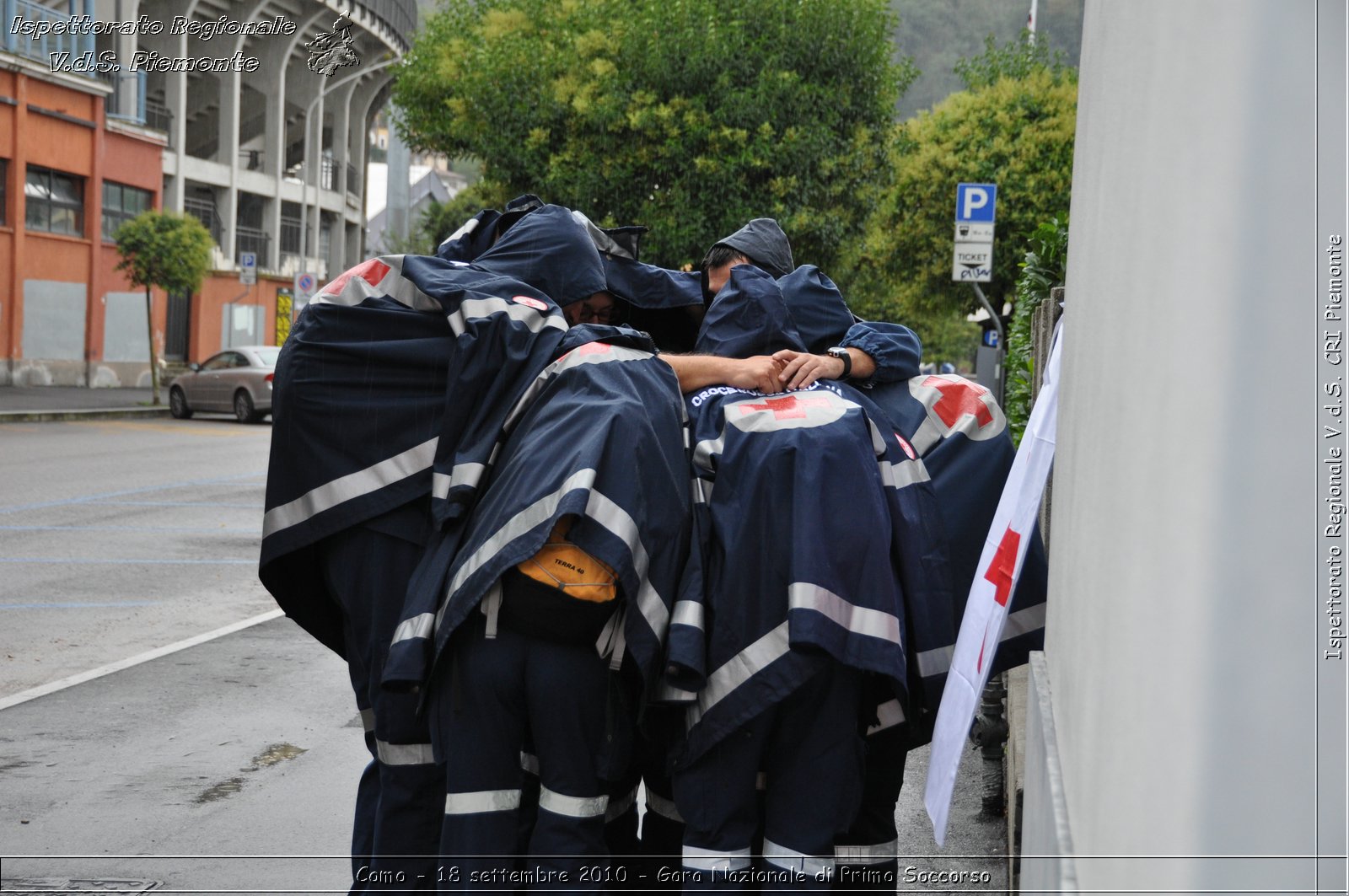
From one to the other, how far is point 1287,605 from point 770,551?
1709 millimetres

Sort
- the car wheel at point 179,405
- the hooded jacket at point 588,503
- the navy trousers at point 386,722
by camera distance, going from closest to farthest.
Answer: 1. the hooded jacket at point 588,503
2. the navy trousers at point 386,722
3. the car wheel at point 179,405

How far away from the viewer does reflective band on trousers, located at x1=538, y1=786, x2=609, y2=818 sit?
3117 millimetres

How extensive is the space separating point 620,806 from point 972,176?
19473 mm

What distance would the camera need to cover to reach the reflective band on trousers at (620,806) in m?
3.54

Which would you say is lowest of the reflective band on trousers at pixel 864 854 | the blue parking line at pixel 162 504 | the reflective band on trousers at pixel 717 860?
the blue parking line at pixel 162 504

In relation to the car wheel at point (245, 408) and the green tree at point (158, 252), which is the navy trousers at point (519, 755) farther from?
the green tree at point (158, 252)

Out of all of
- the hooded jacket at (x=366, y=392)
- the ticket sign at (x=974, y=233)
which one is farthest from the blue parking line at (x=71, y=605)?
the ticket sign at (x=974, y=233)

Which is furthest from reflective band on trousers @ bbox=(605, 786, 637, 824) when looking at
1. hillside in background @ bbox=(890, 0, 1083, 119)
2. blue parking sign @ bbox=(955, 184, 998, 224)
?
hillside in background @ bbox=(890, 0, 1083, 119)

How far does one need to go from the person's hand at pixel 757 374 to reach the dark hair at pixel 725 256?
592 millimetres

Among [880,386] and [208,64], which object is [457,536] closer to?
[880,386]

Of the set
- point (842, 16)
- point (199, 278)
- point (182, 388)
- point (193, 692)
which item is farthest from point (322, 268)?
point (193, 692)

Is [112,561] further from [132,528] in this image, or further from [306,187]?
[306,187]

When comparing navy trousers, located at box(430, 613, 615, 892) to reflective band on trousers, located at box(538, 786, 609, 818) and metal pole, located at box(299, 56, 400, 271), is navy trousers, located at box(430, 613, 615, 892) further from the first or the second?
metal pole, located at box(299, 56, 400, 271)

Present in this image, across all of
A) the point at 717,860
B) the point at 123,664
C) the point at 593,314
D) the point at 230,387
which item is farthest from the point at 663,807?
the point at 230,387
